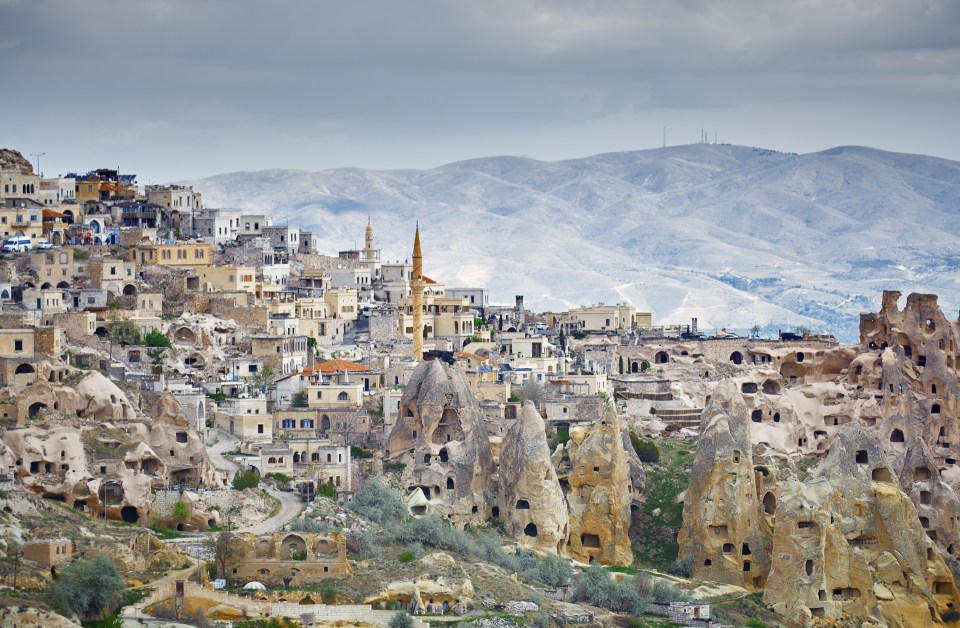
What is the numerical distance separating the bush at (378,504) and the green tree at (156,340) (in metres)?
15.3

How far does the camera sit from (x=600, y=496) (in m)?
88.2

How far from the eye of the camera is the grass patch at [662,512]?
89125 mm

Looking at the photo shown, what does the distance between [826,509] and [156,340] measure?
28.5m

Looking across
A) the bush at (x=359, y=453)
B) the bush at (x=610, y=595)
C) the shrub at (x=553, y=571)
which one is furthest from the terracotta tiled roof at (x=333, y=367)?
the bush at (x=610, y=595)

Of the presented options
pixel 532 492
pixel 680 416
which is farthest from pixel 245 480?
pixel 680 416

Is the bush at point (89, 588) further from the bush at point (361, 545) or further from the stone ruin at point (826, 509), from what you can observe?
the stone ruin at point (826, 509)

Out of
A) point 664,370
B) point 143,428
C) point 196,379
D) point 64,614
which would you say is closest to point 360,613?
point 64,614

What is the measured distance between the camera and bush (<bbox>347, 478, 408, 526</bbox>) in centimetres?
7812

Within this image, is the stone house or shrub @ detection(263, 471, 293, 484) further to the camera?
shrub @ detection(263, 471, 293, 484)

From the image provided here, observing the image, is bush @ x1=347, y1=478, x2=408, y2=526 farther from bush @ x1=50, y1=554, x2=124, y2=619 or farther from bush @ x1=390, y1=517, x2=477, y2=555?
bush @ x1=50, y1=554, x2=124, y2=619

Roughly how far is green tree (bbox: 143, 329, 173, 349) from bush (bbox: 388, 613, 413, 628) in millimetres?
28968

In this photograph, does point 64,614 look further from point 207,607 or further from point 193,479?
point 193,479

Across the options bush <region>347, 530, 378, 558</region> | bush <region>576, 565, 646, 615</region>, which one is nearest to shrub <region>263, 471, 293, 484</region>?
bush <region>347, 530, 378, 558</region>

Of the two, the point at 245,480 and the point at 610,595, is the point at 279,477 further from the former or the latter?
the point at 610,595
